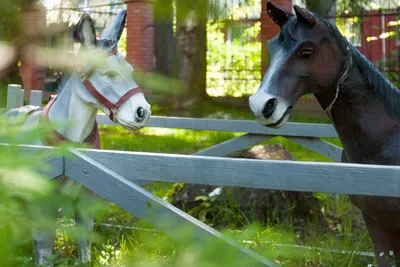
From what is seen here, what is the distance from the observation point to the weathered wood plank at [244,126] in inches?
195

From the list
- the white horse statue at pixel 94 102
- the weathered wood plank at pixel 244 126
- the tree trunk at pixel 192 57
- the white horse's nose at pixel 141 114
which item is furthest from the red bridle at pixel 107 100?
the tree trunk at pixel 192 57

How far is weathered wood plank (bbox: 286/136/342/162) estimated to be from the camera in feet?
16.1

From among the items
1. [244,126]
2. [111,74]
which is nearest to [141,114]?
[111,74]

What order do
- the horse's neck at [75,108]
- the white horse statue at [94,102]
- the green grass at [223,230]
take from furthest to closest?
the horse's neck at [75,108]
the white horse statue at [94,102]
the green grass at [223,230]

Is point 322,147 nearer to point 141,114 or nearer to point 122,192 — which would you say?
point 141,114

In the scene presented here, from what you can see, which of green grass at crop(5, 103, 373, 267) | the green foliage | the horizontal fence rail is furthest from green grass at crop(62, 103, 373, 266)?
the green foliage

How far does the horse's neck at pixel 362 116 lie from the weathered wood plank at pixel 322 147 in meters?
1.96

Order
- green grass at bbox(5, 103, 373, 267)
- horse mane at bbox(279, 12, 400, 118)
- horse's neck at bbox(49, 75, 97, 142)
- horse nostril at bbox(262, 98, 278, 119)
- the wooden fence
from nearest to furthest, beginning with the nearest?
green grass at bbox(5, 103, 373, 267)
the wooden fence
horse nostril at bbox(262, 98, 278, 119)
horse mane at bbox(279, 12, 400, 118)
horse's neck at bbox(49, 75, 97, 142)

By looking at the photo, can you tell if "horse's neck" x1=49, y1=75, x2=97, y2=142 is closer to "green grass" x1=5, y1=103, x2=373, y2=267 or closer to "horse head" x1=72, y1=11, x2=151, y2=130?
"horse head" x1=72, y1=11, x2=151, y2=130

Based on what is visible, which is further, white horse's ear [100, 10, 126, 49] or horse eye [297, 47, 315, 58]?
white horse's ear [100, 10, 126, 49]

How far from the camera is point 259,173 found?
2.16 m

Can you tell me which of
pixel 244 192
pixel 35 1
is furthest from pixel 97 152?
pixel 244 192

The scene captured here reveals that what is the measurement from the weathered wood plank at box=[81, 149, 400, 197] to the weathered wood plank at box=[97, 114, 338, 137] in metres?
2.73

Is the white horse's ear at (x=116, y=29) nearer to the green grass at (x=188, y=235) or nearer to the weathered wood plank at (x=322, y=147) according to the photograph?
the green grass at (x=188, y=235)
